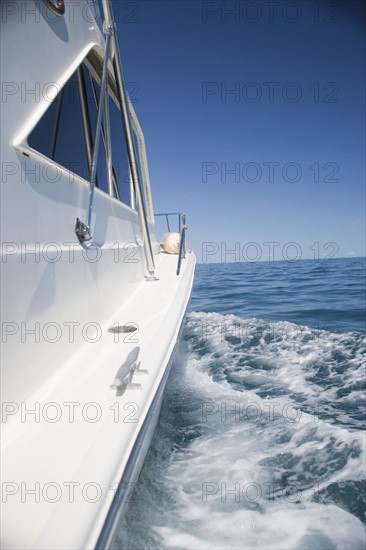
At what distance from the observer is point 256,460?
1935mm

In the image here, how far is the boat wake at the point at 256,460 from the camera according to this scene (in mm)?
1429

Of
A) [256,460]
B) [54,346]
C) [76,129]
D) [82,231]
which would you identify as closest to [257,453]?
[256,460]

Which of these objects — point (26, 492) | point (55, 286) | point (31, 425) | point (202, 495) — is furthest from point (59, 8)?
point (202, 495)

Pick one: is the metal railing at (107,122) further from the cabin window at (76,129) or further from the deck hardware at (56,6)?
the deck hardware at (56,6)

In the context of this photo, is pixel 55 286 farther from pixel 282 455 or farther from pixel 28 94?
pixel 282 455

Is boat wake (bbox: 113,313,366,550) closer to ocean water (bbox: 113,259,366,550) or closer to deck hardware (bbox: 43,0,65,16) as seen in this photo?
ocean water (bbox: 113,259,366,550)

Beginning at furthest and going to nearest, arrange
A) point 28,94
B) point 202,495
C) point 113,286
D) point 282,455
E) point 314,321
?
point 314,321 < point 113,286 < point 282,455 < point 202,495 < point 28,94

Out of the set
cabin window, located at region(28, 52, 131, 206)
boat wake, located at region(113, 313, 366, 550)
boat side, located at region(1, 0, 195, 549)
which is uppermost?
cabin window, located at region(28, 52, 131, 206)

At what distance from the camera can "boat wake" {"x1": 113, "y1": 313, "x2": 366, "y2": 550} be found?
1.43 metres

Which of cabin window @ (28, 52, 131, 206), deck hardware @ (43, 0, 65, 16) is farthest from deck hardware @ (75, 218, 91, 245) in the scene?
deck hardware @ (43, 0, 65, 16)

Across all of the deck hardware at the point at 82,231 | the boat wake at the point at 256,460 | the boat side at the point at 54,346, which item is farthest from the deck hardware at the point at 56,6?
the boat wake at the point at 256,460

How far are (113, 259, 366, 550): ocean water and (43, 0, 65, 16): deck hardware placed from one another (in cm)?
217

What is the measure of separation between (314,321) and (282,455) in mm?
4137

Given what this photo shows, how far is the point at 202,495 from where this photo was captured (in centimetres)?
165
